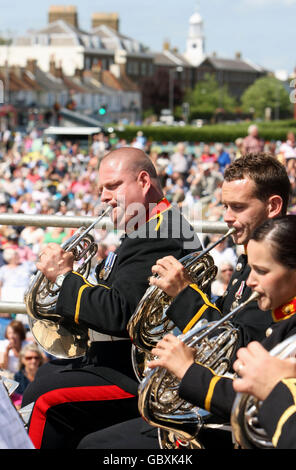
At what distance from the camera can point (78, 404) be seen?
298 cm

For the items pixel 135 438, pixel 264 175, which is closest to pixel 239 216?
pixel 264 175

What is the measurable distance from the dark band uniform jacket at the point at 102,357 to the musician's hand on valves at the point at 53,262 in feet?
0.19

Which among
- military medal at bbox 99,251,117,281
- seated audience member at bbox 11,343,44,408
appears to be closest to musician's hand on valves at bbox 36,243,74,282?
military medal at bbox 99,251,117,281

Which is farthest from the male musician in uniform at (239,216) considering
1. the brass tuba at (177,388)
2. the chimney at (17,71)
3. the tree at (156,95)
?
the tree at (156,95)

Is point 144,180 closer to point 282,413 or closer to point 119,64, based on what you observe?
point 282,413

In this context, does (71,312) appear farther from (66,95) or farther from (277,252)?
(66,95)

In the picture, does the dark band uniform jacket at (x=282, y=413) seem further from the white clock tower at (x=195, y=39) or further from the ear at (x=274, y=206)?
the white clock tower at (x=195, y=39)

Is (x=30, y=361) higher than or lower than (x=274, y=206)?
lower

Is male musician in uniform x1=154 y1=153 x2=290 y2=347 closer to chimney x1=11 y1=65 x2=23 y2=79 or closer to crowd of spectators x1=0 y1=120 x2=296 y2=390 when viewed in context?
crowd of spectators x1=0 y1=120 x2=296 y2=390

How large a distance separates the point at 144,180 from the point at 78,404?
89 centimetres

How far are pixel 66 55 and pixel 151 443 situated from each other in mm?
111783

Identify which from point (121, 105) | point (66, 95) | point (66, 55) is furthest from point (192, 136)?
point (66, 55)

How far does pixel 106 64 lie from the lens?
11662 centimetres

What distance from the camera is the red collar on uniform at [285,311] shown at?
242cm
